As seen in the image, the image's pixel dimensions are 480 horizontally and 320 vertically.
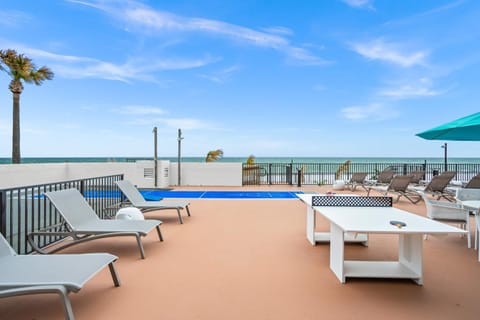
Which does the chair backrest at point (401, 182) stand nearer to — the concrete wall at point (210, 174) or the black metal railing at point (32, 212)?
the concrete wall at point (210, 174)

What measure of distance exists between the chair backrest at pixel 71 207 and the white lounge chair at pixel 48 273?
1109 millimetres

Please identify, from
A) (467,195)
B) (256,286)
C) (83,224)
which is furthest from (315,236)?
(83,224)

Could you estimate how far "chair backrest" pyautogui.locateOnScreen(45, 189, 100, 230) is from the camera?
3.62 meters

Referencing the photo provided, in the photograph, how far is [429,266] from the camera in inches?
126

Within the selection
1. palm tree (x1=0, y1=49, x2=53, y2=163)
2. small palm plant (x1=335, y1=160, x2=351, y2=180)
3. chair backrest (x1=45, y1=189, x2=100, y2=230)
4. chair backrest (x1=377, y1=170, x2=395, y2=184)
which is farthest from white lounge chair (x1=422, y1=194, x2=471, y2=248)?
palm tree (x1=0, y1=49, x2=53, y2=163)

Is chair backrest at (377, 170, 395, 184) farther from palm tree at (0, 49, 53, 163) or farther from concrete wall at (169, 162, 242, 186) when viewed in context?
palm tree at (0, 49, 53, 163)

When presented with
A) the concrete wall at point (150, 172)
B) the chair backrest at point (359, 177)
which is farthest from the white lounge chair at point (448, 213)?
the concrete wall at point (150, 172)

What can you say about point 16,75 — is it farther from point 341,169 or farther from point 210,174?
point 341,169

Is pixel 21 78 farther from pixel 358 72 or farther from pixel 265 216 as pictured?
pixel 358 72

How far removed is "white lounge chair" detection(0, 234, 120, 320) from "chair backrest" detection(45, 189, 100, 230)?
111 centimetres

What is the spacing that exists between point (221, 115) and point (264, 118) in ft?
12.4

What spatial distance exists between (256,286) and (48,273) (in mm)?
1616

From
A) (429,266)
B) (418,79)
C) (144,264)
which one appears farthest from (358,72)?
(144,264)

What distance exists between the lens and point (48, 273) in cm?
212
